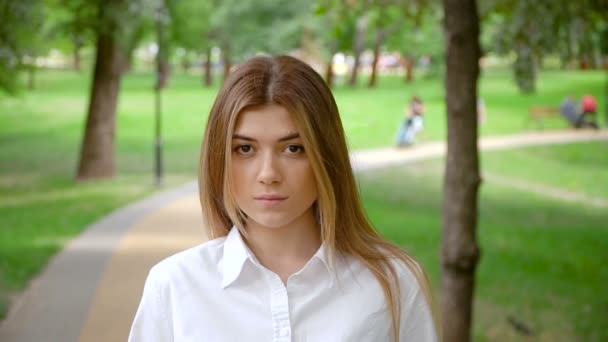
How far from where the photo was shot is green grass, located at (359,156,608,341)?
34.1 ft

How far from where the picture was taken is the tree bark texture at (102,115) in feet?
74.0

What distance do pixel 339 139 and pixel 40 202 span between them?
17.6 meters

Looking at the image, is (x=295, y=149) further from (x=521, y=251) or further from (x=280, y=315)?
(x=521, y=251)

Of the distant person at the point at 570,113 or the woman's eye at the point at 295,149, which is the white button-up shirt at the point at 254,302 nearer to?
the woman's eye at the point at 295,149

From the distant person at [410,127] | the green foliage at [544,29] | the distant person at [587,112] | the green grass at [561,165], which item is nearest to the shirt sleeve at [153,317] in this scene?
the green foliage at [544,29]

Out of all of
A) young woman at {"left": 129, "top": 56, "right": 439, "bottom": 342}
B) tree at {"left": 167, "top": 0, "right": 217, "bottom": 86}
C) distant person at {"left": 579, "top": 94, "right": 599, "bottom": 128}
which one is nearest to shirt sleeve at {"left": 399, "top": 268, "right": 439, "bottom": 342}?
young woman at {"left": 129, "top": 56, "right": 439, "bottom": 342}

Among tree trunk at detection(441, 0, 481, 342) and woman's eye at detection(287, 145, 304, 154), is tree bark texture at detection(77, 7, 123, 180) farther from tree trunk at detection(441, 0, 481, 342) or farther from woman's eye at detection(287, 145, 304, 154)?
woman's eye at detection(287, 145, 304, 154)

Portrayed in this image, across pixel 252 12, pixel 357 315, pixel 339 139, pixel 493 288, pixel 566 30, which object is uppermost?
pixel 252 12

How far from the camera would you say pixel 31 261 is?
11.9m

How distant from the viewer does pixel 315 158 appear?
2312 mm

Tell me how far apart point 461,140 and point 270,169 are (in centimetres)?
511

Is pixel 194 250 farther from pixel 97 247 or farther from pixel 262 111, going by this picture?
pixel 97 247

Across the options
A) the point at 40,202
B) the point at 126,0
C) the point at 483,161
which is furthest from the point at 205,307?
the point at 483,161

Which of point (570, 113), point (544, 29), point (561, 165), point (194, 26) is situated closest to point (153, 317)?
point (544, 29)
